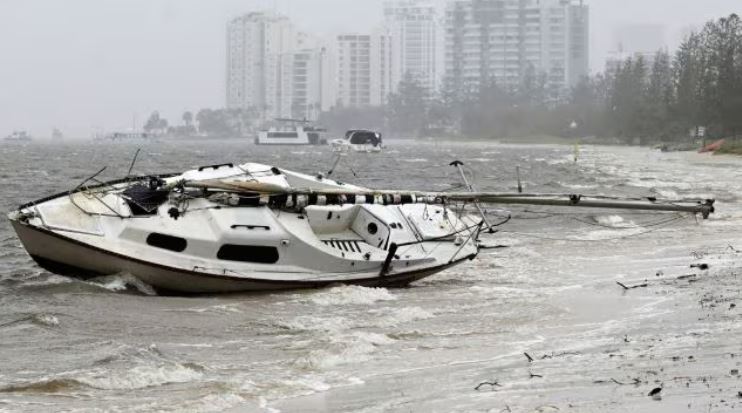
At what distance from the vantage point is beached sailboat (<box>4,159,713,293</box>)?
22.6m

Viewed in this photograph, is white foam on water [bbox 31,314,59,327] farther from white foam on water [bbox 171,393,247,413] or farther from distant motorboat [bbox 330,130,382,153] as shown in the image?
distant motorboat [bbox 330,130,382,153]

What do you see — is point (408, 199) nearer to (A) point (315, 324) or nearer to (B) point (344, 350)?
(A) point (315, 324)

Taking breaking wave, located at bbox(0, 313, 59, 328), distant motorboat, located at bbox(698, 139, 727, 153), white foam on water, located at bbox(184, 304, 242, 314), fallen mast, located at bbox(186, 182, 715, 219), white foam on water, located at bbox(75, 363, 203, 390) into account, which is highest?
fallen mast, located at bbox(186, 182, 715, 219)

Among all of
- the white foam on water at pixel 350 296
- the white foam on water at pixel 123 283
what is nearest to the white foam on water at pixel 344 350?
the white foam on water at pixel 350 296

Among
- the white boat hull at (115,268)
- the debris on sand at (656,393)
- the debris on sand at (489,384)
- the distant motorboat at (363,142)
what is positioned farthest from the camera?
the distant motorboat at (363,142)

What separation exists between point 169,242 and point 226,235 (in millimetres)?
1114

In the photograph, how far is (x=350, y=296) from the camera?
2322 centimetres

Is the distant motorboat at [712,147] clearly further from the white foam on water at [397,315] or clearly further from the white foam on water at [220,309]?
the white foam on water at [220,309]

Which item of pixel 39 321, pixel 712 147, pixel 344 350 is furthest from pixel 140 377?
pixel 712 147

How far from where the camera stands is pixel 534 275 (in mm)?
27375

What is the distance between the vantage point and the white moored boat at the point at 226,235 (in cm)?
2259

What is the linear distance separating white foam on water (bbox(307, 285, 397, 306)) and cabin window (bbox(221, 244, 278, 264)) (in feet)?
4.05

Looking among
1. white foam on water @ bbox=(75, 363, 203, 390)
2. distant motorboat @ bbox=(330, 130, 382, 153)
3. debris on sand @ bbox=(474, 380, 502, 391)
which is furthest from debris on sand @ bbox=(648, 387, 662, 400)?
distant motorboat @ bbox=(330, 130, 382, 153)

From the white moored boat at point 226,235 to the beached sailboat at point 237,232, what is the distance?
0.02 metres
